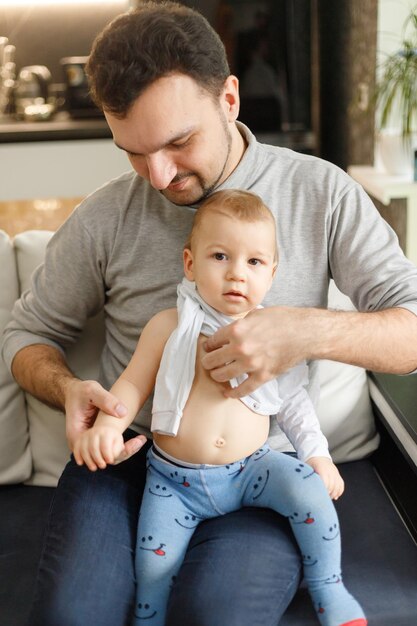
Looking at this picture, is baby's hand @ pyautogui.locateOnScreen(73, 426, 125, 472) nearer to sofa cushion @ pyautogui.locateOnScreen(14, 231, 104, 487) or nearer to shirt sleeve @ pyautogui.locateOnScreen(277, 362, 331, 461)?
shirt sleeve @ pyautogui.locateOnScreen(277, 362, 331, 461)

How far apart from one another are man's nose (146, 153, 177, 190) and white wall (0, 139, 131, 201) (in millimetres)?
2617

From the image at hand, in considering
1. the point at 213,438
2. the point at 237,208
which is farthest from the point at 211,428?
the point at 237,208

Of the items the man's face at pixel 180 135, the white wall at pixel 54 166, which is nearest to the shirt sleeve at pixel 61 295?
the man's face at pixel 180 135

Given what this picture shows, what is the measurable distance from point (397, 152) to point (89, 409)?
6.36ft

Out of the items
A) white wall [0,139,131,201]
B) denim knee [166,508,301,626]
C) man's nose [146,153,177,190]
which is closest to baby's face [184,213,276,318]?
man's nose [146,153,177,190]

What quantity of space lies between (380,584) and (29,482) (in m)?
0.82

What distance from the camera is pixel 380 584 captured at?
1.44 meters

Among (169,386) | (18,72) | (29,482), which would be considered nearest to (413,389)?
(169,386)

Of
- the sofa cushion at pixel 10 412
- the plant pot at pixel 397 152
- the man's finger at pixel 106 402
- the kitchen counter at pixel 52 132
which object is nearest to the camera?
the man's finger at pixel 106 402

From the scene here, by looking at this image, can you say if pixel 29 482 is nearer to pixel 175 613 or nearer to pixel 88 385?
pixel 88 385

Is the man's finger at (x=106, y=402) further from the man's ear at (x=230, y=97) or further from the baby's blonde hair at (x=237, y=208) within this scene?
the man's ear at (x=230, y=97)

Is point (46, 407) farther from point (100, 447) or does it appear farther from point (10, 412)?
point (100, 447)

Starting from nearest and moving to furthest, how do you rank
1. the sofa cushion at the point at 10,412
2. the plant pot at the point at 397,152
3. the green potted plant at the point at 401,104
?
1. the sofa cushion at the point at 10,412
2. the green potted plant at the point at 401,104
3. the plant pot at the point at 397,152

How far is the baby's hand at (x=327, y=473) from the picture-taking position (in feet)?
4.60
